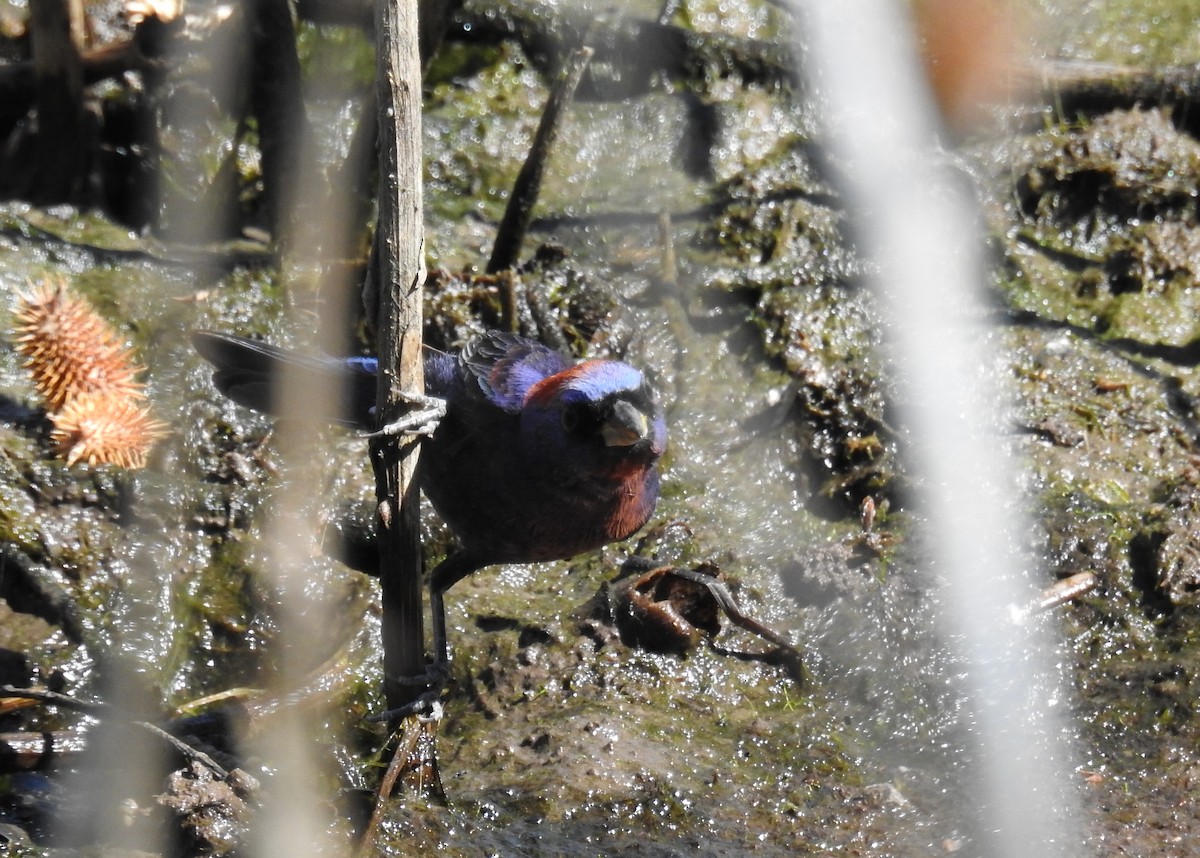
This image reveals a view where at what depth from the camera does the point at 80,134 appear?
16.8 ft

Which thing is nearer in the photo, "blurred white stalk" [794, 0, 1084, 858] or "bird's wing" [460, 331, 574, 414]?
"blurred white stalk" [794, 0, 1084, 858]

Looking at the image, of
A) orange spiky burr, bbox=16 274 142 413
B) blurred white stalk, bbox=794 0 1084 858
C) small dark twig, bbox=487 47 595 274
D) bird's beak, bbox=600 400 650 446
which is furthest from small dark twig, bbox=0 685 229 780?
small dark twig, bbox=487 47 595 274

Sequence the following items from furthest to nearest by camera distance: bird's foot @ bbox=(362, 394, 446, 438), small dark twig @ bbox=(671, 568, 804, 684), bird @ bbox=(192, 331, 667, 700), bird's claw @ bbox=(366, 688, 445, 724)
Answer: small dark twig @ bbox=(671, 568, 804, 684) → bird @ bbox=(192, 331, 667, 700) → bird's claw @ bbox=(366, 688, 445, 724) → bird's foot @ bbox=(362, 394, 446, 438)

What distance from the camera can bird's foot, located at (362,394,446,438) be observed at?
3061mm

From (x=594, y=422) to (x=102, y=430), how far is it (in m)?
1.70

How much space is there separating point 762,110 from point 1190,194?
79.2 inches

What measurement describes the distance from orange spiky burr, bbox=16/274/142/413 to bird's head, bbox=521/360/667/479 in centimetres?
145

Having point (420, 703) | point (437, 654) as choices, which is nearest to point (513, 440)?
point (437, 654)

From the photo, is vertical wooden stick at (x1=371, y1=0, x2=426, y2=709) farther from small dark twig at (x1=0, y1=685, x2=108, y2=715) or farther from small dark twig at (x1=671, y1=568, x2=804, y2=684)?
small dark twig at (x1=671, y1=568, x2=804, y2=684)

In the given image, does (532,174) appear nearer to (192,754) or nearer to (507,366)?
(507,366)

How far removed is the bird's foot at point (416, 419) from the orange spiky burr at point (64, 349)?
134 cm

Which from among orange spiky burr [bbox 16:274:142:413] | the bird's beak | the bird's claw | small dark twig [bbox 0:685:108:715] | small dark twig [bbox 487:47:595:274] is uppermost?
small dark twig [bbox 487:47:595:274]

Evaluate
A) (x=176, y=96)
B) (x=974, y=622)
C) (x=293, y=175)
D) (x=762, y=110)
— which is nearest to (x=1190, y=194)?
(x=762, y=110)

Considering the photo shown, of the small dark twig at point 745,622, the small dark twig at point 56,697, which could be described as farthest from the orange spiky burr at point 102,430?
the small dark twig at point 745,622
